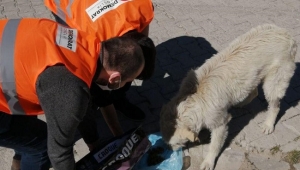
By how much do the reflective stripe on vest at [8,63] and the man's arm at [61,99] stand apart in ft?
0.81

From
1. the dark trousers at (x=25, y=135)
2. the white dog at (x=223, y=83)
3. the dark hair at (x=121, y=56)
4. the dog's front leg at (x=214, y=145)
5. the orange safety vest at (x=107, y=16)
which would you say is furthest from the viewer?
the dog's front leg at (x=214, y=145)

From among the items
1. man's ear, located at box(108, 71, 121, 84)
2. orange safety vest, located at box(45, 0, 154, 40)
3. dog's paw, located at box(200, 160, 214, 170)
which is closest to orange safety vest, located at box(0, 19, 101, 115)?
man's ear, located at box(108, 71, 121, 84)

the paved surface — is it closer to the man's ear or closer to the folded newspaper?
the folded newspaper

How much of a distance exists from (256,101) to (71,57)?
2.98 metres

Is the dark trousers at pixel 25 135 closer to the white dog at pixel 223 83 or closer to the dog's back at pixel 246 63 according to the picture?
the white dog at pixel 223 83

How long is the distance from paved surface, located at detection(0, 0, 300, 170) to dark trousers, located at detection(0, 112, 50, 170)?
3.89ft

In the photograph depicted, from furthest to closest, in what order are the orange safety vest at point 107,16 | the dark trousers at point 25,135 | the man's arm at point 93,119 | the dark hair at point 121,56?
the man's arm at point 93,119 → the orange safety vest at point 107,16 → the dark trousers at point 25,135 → the dark hair at point 121,56

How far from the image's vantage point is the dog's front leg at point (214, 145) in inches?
142

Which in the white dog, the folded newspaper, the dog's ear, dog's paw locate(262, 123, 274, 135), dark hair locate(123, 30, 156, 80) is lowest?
dog's paw locate(262, 123, 274, 135)

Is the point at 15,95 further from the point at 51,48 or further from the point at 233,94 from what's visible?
the point at 233,94

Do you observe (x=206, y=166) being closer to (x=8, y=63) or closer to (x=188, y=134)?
(x=188, y=134)

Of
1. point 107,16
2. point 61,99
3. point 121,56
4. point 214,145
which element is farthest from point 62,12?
point 214,145

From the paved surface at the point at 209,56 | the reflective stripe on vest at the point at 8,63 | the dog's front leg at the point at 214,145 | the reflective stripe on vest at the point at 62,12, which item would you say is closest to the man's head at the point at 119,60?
the reflective stripe on vest at the point at 8,63

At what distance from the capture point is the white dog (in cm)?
333
